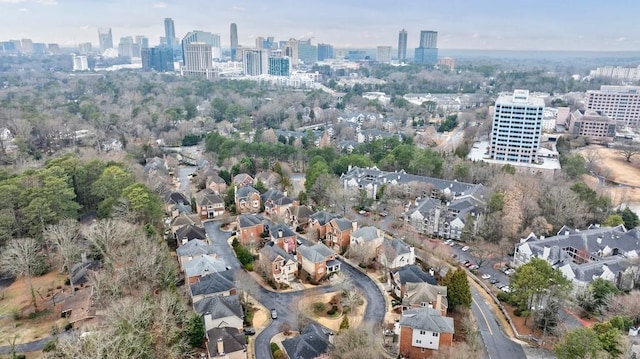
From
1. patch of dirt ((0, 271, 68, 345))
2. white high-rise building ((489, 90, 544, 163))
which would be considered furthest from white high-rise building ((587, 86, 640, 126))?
patch of dirt ((0, 271, 68, 345))

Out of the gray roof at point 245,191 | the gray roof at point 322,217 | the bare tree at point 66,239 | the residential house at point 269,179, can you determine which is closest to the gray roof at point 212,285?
the bare tree at point 66,239

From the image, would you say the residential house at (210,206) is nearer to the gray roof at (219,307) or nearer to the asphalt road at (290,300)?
the asphalt road at (290,300)

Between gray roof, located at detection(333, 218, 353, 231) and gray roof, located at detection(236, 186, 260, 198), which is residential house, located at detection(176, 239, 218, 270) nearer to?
gray roof, located at detection(333, 218, 353, 231)

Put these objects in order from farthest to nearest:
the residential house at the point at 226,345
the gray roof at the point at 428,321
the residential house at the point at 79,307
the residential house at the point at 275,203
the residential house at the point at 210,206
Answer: the residential house at the point at 210,206 < the residential house at the point at 275,203 < the residential house at the point at 79,307 < the gray roof at the point at 428,321 < the residential house at the point at 226,345

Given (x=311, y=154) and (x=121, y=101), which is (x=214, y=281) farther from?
(x=121, y=101)

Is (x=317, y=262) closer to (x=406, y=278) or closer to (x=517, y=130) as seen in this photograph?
(x=406, y=278)

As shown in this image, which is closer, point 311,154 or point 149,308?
point 149,308

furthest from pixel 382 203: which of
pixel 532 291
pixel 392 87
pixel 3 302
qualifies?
pixel 392 87

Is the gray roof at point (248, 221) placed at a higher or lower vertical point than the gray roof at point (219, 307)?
higher
